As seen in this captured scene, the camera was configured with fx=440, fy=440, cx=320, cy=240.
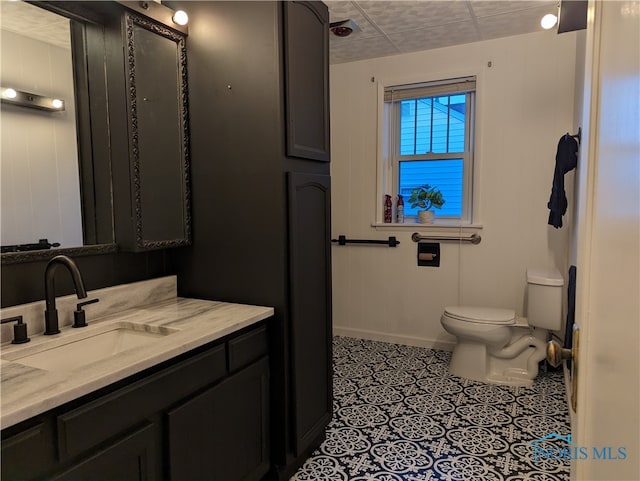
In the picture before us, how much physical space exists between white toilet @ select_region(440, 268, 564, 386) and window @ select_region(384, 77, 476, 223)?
80 cm

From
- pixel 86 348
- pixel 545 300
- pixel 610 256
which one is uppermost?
pixel 610 256

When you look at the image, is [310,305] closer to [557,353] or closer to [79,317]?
[79,317]

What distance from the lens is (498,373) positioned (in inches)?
121

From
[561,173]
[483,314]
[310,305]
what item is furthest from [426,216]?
[310,305]

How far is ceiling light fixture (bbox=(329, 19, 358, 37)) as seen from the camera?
289cm

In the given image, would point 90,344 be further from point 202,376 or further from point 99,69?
point 99,69

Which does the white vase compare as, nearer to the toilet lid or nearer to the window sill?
the window sill

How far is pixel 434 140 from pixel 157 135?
239cm

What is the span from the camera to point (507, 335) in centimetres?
300

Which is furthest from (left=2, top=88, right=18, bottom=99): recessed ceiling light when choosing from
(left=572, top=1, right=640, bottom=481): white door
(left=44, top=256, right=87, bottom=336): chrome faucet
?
(left=572, top=1, right=640, bottom=481): white door

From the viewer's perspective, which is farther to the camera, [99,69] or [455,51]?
[455,51]

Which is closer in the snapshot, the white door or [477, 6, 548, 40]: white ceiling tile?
the white door

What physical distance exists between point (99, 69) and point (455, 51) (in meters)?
2.60

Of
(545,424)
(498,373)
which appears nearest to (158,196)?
(545,424)
